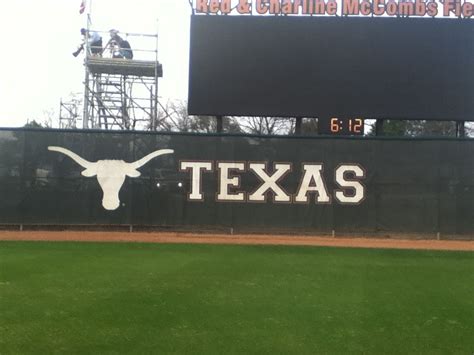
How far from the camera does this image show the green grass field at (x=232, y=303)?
4.96 metres

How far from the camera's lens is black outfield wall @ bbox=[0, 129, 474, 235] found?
13523 millimetres

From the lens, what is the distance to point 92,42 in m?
26.9

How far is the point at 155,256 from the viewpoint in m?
10.3

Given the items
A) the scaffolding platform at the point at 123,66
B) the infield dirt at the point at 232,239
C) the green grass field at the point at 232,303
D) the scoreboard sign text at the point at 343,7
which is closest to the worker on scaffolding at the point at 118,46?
the scaffolding platform at the point at 123,66

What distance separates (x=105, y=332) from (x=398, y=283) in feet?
14.8

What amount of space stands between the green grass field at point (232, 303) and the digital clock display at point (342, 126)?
5.42 meters

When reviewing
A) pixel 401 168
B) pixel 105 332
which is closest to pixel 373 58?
pixel 401 168

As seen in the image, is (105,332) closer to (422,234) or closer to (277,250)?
(277,250)

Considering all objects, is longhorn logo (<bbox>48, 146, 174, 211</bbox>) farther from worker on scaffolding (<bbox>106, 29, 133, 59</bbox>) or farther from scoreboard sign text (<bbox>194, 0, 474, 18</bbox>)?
worker on scaffolding (<bbox>106, 29, 133, 59</bbox>)

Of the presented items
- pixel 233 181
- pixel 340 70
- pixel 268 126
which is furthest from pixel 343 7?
pixel 268 126

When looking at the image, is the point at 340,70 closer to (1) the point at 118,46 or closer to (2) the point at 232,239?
(2) the point at 232,239

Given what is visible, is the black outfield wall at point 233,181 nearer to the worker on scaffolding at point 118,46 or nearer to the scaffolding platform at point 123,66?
the scaffolding platform at point 123,66

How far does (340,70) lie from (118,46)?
13.8 m

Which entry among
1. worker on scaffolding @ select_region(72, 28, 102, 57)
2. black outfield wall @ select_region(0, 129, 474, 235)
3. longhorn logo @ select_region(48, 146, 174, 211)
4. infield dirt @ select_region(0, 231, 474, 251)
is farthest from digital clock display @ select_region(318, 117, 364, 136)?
worker on scaffolding @ select_region(72, 28, 102, 57)
